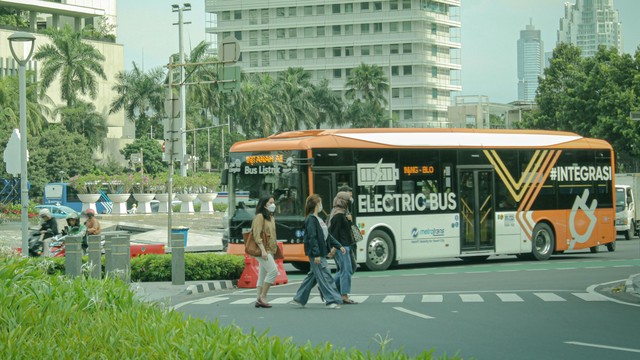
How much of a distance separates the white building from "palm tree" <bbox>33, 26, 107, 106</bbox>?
7.79 m

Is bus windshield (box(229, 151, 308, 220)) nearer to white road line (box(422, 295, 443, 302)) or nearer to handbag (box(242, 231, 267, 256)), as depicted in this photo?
white road line (box(422, 295, 443, 302))

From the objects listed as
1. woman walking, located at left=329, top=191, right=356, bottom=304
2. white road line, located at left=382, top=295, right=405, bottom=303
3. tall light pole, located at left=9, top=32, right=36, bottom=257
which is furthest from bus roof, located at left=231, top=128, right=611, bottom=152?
woman walking, located at left=329, top=191, right=356, bottom=304

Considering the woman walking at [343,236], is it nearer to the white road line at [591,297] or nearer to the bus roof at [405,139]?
the white road line at [591,297]

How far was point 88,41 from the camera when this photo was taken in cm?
10269

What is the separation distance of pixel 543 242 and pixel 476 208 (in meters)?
3.04

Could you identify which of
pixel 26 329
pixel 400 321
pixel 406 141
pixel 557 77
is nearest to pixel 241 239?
pixel 406 141

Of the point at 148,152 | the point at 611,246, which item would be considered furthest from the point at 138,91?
the point at 611,246

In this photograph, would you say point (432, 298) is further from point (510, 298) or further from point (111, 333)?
point (111, 333)

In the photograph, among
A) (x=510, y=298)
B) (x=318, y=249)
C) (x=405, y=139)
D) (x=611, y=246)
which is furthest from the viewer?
(x=611, y=246)

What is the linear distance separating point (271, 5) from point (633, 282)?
12124 cm

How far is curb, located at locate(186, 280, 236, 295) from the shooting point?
19.9 metres

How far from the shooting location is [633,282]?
18219 mm

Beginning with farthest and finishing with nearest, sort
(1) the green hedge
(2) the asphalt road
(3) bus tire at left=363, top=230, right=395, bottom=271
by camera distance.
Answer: (3) bus tire at left=363, top=230, right=395, bottom=271 < (2) the asphalt road < (1) the green hedge

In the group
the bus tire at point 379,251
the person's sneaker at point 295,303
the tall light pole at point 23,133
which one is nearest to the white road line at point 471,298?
the person's sneaker at point 295,303
